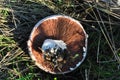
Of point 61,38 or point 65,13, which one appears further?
point 65,13

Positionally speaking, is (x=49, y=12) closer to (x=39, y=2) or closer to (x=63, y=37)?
(x=39, y=2)

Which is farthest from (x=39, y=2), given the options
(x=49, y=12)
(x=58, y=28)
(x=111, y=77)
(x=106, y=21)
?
(x=111, y=77)

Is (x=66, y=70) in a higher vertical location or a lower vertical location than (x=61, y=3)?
lower

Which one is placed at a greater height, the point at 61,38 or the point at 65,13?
the point at 65,13
